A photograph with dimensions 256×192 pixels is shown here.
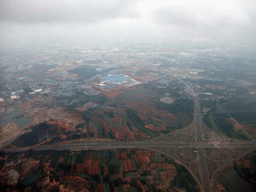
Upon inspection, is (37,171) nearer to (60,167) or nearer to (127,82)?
(60,167)

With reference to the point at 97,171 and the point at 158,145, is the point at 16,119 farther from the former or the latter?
the point at 158,145

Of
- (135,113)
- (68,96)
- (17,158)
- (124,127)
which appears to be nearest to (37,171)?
(17,158)

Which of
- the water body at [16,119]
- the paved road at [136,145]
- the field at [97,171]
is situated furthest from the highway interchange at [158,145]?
the water body at [16,119]

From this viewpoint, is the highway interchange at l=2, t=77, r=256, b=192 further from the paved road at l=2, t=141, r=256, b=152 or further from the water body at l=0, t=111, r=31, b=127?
the water body at l=0, t=111, r=31, b=127

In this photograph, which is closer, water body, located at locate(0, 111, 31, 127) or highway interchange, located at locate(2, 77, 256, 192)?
highway interchange, located at locate(2, 77, 256, 192)

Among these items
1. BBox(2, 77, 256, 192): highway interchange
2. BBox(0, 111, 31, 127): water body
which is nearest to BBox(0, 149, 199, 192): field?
BBox(2, 77, 256, 192): highway interchange

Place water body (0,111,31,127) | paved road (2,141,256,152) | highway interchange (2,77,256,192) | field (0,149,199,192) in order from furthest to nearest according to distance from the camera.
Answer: water body (0,111,31,127), paved road (2,141,256,152), highway interchange (2,77,256,192), field (0,149,199,192)

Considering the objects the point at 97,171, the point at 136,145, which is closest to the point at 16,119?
the point at 97,171

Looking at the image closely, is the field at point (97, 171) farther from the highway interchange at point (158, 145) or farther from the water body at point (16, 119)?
the water body at point (16, 119)
